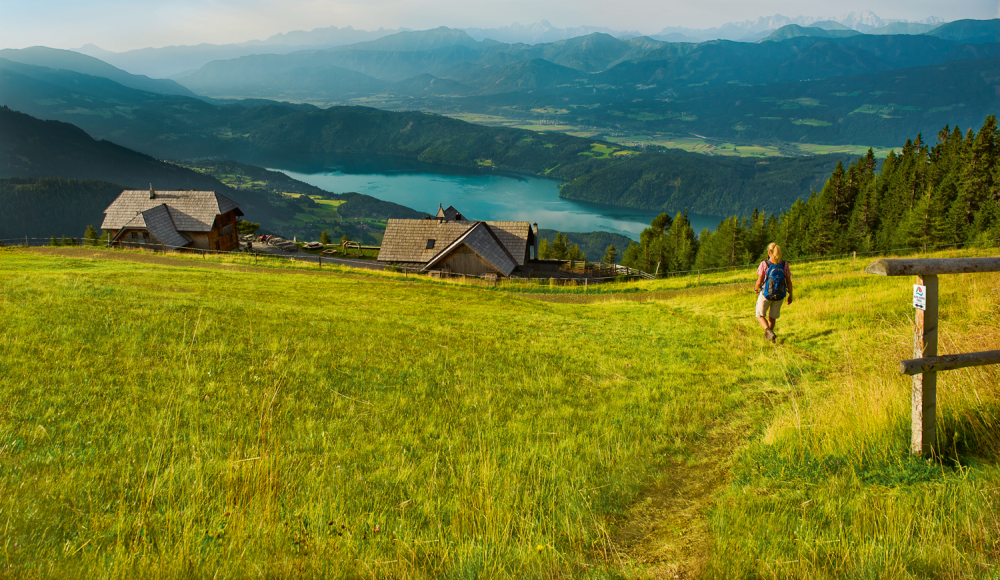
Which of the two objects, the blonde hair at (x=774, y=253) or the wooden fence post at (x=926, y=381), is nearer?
the wooden fence post at (x=926, y=381)

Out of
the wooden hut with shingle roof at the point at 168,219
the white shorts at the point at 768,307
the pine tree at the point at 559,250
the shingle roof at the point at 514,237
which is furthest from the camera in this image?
the pine tree at the point at 559,250

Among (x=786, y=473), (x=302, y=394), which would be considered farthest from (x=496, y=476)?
(x=302, y=394)

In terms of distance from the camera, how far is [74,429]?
5672mm

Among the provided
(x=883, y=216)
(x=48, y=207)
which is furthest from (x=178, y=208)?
(x=48, y=207)

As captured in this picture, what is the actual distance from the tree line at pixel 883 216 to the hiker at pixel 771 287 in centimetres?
5351

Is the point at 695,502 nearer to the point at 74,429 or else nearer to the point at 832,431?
the point at 832,431

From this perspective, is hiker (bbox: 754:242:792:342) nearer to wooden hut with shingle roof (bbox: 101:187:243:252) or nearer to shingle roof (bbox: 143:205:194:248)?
wooden hut with shingle roof (bbox: 101:187:243:252)

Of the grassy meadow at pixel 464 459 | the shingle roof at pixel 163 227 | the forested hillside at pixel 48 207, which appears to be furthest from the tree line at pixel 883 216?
the forested hillside at pixel 48 207

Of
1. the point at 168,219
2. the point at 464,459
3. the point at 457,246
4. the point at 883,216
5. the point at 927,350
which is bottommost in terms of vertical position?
the point at 464,459

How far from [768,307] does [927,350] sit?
803 cm

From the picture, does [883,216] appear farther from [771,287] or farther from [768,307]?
[771,287]

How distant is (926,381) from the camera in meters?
4.59

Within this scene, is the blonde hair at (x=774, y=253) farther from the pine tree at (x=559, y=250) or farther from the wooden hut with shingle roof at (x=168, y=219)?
the pine tree at (x=559, y=250)

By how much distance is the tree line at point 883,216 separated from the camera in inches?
2623
